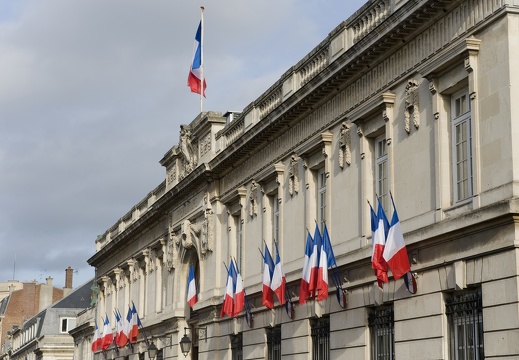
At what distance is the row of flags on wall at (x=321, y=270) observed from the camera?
75.5 feet

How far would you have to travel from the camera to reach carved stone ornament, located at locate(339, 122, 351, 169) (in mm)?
27719

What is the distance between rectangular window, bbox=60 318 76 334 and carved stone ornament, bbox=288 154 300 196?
2574 inches

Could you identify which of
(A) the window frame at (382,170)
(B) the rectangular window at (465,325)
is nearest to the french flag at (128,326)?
(A) the window frame at (382,170)

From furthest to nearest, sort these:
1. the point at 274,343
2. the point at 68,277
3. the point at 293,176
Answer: the point at 68,277
the point at 274,343
the point at 293,176

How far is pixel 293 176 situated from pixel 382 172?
5832mm

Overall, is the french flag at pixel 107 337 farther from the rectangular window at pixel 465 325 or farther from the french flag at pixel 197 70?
the rectangular window at pixel 465 325

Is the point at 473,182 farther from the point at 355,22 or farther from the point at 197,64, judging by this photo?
the point at 197,64

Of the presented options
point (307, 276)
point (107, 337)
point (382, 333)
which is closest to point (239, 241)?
point (307, 276)

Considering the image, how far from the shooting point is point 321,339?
29.2 m

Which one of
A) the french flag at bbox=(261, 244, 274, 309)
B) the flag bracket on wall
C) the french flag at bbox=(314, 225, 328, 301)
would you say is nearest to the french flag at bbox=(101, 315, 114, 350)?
the french flag at bbox=(261, 244, 274, 309)

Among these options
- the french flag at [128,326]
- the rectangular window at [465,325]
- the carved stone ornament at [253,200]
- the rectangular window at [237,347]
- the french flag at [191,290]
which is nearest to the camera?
the rectangular window at [465,325]

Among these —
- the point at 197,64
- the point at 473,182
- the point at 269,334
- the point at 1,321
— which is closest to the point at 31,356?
the point at 1,321

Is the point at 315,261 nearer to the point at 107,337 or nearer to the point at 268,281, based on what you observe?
the point at 268,281

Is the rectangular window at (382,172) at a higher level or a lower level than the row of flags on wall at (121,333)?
higher
